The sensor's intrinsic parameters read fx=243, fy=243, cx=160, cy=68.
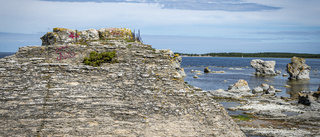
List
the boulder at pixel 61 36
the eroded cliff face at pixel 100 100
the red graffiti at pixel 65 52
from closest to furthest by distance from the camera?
the eroded cliff face at pixel 100 100
the red graffiti at pixel 65 52
the boulder at pixel 61 36

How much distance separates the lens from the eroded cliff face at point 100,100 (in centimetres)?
1292

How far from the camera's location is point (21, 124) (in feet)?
41.2

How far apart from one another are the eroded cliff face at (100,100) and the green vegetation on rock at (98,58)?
0.45 meters

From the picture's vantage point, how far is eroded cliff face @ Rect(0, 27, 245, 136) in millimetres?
12922

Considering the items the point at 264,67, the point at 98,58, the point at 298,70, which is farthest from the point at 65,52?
the point at 264,67

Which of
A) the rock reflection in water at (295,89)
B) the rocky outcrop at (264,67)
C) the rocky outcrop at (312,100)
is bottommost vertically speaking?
the rock reflection in water at (295,89)

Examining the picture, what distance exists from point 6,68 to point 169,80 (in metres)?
10.0

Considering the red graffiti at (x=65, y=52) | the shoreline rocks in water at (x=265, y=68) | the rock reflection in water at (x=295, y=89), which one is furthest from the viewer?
the shoreline rocks in water at (x=265, y=68)

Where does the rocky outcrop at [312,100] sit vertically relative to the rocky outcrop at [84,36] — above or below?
below

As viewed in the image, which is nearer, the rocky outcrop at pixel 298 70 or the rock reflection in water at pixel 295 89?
the rock reflection in water at pixel 295 89

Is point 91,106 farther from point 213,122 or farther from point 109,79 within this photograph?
point 213,122

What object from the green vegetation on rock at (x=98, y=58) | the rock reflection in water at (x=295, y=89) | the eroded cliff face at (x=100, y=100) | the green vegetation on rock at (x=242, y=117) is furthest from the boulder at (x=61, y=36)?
the rock reflection in water at (x=295, y=89)

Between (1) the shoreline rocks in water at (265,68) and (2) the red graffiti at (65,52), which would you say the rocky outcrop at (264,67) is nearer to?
(1) the shoreline rocks in water at (265,68)

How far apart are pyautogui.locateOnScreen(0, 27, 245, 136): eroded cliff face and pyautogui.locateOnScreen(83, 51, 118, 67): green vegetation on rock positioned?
447 millimetres
